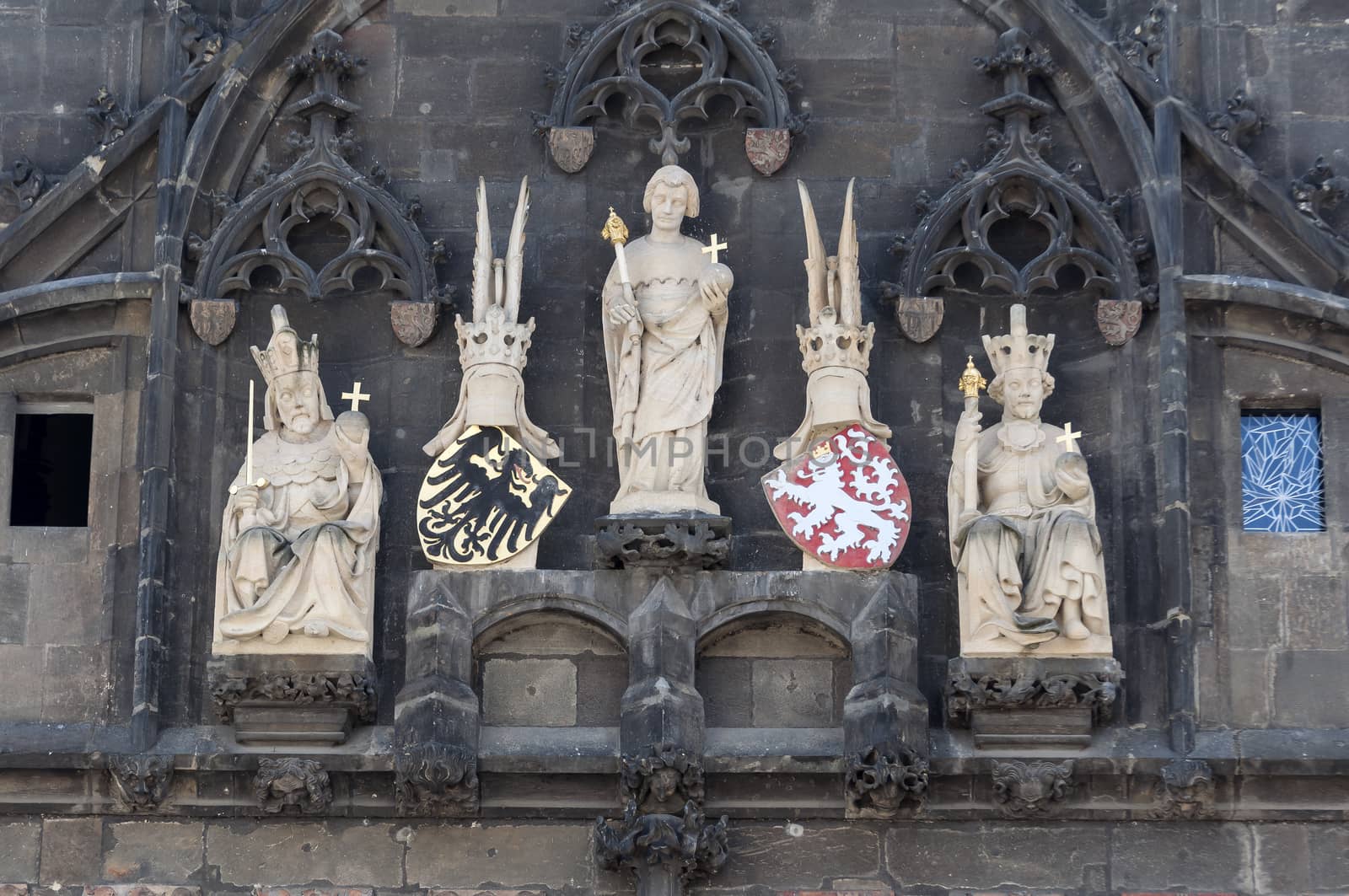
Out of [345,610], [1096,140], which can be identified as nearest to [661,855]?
[345,610]

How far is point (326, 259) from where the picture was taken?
19.5 m

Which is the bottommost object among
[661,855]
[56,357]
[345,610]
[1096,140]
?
[661,855]

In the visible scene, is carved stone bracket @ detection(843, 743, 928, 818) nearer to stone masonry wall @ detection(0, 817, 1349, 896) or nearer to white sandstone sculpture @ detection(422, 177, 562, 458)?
stone masonry wall @ detection(0, 817, 1349, 896)

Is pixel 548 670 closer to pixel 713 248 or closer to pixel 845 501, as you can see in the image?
pixel 845 501

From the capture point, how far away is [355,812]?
18.2 meters

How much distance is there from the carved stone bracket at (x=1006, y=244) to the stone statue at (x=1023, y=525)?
1.48 ft

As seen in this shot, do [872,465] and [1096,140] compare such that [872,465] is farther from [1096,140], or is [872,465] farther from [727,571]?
[1096,140]

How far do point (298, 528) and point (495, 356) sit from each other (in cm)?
136

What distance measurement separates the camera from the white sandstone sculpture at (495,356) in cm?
→ 1873

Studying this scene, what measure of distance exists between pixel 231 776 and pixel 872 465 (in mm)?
3642

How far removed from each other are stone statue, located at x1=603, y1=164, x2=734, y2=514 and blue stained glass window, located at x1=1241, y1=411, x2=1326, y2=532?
9.29ft

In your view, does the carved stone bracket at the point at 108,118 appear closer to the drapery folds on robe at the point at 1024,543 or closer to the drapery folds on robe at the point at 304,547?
the drapery folds on robe at the point at 304,547

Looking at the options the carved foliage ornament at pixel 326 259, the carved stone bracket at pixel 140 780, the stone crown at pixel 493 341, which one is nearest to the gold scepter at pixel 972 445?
the stone crown at pixel 493 341

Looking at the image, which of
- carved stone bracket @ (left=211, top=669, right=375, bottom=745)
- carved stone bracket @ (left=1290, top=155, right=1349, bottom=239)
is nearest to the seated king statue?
carved stone bracket @ (left=211, top=669, right=375, bottom=745)
